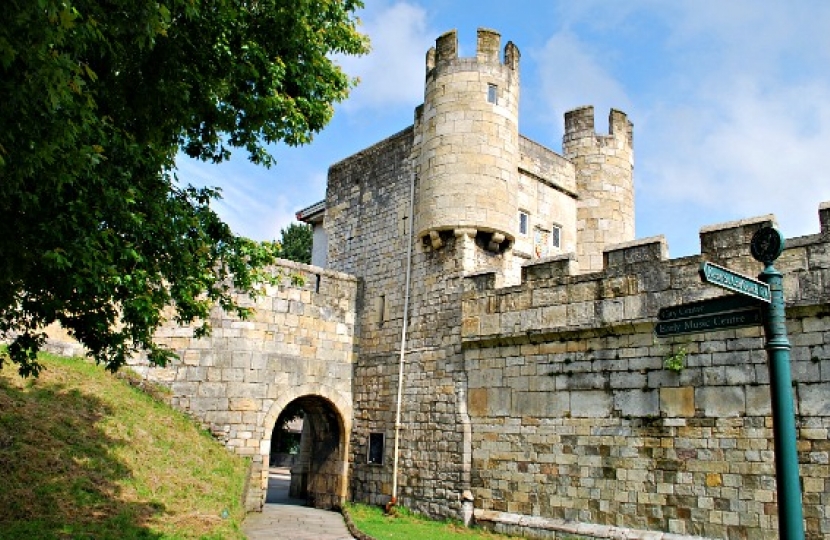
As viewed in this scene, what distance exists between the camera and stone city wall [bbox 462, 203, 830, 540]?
33.2ft

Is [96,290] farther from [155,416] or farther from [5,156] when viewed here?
[155,416]

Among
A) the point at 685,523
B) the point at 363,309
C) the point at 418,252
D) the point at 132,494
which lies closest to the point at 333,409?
the point at 363,309

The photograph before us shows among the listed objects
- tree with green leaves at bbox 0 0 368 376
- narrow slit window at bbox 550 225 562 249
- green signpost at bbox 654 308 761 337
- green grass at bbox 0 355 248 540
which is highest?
narrow slit window at bbox 550 225 562 249

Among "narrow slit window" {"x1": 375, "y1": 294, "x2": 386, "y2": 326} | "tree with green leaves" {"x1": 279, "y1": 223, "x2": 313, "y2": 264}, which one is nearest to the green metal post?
"narrow slit window" {"x1": 375, "y1": 294, "x2": 386, "y2": 326}

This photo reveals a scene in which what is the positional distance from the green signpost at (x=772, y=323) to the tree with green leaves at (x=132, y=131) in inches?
193

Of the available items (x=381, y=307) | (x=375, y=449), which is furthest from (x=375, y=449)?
(x=381, y=307)

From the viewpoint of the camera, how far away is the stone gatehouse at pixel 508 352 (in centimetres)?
1057

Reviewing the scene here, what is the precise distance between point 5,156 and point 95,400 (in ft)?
28.4

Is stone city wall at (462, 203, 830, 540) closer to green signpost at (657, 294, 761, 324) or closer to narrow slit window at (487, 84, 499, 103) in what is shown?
narrow slit window at (487, 84, 499, 103)

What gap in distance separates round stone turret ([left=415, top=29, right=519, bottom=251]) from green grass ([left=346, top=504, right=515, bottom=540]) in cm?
595

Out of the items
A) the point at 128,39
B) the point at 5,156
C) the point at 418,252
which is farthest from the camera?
the point at 418,252

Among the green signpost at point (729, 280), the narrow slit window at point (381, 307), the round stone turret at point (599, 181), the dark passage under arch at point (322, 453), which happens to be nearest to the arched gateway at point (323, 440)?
the dark passage under arch at point (322, 453)

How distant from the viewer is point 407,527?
13.4 metres

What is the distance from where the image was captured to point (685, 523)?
10797 millimetres
